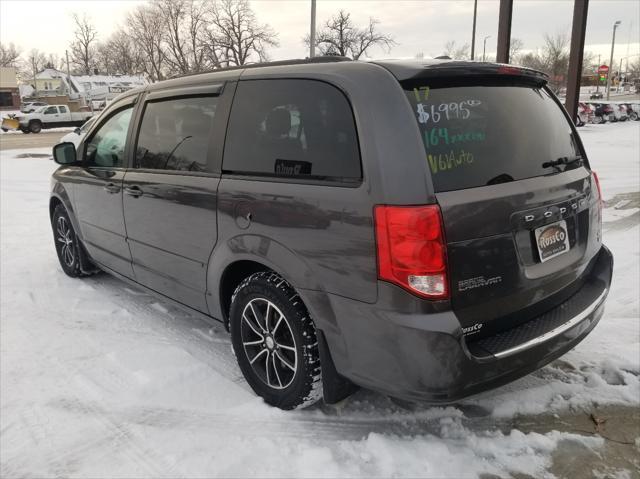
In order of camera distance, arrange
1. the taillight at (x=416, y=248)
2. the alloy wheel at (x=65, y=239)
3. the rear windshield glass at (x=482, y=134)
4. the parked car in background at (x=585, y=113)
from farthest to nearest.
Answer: the parked car in background at (x=585, y=113), the alloy wheel at (x=65, y=239), the rear windshield glass at (x=482, y=134), the taillight at (x=416, y=248)

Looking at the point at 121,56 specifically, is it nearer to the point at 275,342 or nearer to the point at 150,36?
the point at 150,36

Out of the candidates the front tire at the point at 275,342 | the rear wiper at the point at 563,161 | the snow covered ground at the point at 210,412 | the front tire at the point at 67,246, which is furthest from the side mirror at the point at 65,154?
the rear wiper at the point at 563,161

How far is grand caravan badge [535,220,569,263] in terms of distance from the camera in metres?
A: 2.49

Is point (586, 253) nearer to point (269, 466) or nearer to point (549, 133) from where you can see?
point (549, 133)

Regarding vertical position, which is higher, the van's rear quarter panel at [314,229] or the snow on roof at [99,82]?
the snow on roof at [99,82]

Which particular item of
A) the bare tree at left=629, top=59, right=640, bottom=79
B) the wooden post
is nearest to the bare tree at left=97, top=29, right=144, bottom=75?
the wooden post

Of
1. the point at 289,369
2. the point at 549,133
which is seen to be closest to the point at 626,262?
the point at 549,133

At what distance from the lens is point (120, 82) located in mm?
64438

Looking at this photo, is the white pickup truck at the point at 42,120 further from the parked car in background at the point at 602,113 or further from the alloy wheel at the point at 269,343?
the alloy wheel at the point at 269,343

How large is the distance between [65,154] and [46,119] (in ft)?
121

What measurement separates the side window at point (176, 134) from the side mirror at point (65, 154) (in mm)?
1183

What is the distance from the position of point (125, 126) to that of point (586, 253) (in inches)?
132

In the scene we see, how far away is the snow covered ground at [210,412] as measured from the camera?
2.53 meters

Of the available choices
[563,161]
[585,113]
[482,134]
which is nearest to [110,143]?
[482,134]
